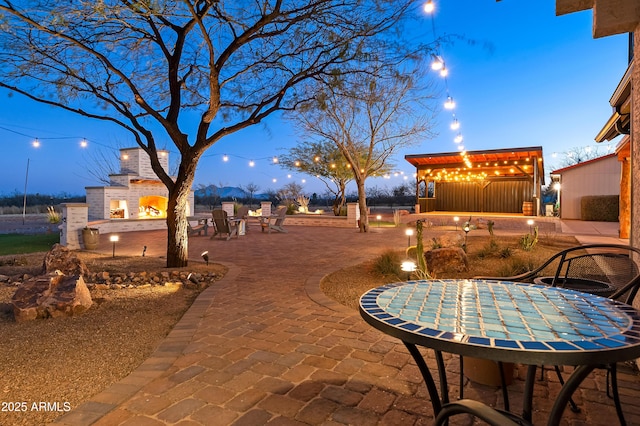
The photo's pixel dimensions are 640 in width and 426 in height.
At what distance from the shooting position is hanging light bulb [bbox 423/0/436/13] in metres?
4.68

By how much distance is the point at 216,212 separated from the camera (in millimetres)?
10516

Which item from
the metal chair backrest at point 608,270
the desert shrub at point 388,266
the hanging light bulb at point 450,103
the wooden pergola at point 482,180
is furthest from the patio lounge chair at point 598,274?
the wooden pergola at point 482,180

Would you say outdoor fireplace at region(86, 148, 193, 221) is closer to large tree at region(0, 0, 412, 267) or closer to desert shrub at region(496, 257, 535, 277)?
large tree at region(0, 0, 412, 267)

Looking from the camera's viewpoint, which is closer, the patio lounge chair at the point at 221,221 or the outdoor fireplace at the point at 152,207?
the patio lounge chair at the point at 221,221

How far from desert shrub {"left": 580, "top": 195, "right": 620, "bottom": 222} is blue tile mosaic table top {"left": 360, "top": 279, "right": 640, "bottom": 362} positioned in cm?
1622

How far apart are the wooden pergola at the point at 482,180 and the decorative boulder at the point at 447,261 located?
40.7 ft

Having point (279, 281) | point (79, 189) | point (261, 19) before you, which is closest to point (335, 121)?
point (261, 19)

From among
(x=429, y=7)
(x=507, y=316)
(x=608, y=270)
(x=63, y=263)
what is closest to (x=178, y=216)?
(x=63, y=263)

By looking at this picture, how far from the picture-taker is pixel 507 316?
1.38 m

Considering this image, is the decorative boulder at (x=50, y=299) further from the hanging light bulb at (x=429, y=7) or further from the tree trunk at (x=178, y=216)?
the hanging light bulb at (x=429, y=7)

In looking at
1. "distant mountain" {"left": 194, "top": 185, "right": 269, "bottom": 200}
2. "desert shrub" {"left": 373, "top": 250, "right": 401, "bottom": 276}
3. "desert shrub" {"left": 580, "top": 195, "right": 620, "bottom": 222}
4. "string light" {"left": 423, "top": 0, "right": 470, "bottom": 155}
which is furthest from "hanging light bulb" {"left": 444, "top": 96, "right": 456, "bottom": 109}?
"distant mountain" {"left": 194, "top": 185, "right": 269, "bottom": 200}

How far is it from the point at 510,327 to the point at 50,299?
402 cm

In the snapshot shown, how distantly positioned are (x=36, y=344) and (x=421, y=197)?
20687 millimetres

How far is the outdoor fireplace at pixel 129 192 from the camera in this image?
13.2 metres
